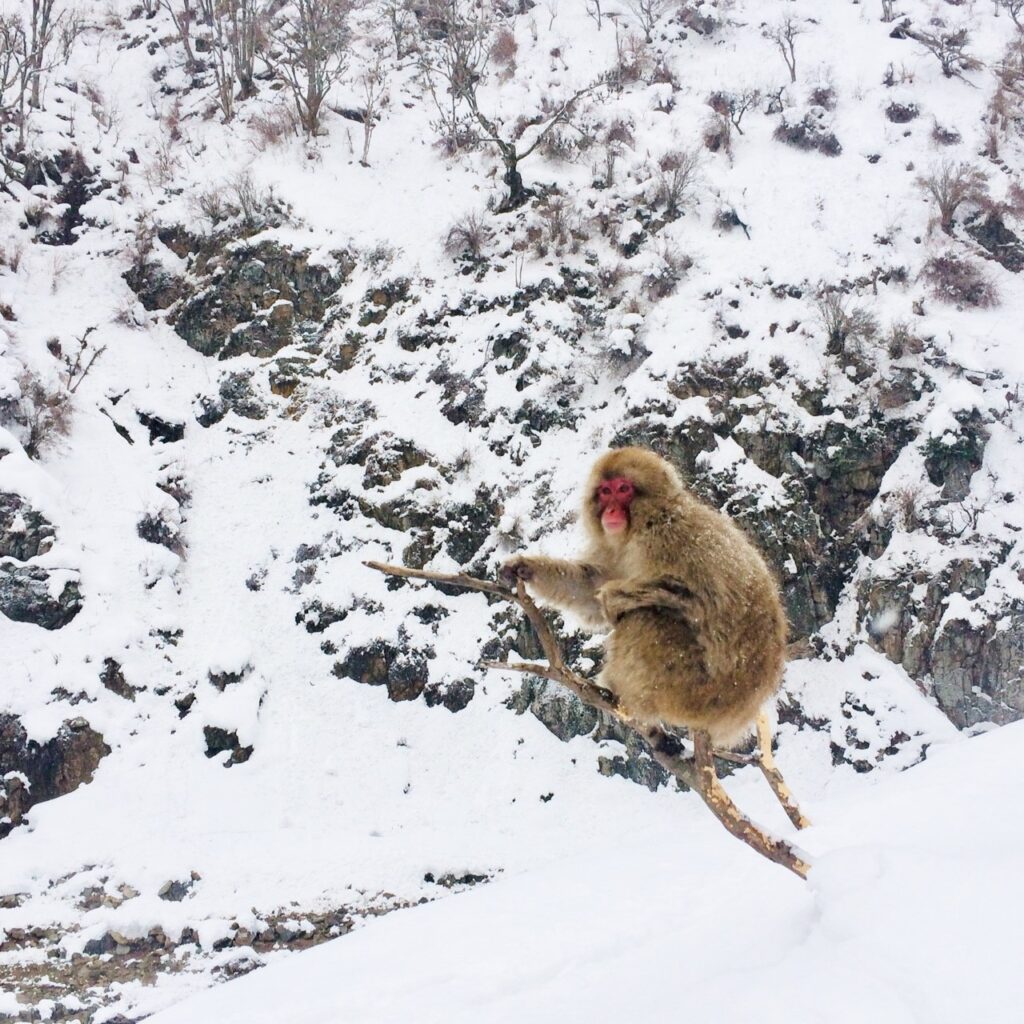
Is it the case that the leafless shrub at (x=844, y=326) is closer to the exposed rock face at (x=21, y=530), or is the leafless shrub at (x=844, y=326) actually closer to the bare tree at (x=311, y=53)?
the exposed rock face at (x=21, y=530)

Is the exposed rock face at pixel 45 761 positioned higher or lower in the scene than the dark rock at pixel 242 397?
lower

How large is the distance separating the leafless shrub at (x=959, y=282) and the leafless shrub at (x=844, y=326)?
5.17 ft

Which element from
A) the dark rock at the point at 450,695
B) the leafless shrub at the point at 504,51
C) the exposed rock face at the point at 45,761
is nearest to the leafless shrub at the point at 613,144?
the leafless shrub at the point at 504,51

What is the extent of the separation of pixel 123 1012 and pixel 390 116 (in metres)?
18.1

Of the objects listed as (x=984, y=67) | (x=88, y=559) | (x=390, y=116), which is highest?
(x=984, y=67)

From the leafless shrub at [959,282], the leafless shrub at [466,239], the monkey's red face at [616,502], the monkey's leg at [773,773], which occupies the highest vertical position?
the leafless shrub at [959,282]

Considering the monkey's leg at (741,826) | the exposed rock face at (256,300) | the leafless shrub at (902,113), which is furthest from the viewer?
the leafless shrub at (902,113)

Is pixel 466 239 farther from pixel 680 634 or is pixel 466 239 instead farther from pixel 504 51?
pixel 680 634

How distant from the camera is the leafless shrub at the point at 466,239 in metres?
14.6

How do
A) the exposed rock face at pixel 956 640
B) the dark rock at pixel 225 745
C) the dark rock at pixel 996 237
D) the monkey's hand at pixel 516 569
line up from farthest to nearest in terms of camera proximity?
the dark rock at pixel 996 237 → the dark rock at pixel 225 745 → the exposed rock face at pixel 956 640 → the monkey's hand at pixel 516 569

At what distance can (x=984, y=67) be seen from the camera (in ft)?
55.4

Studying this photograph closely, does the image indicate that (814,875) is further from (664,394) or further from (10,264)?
(10,264)

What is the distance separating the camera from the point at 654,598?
2.68m

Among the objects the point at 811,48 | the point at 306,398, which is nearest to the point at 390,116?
the point at 306,398
